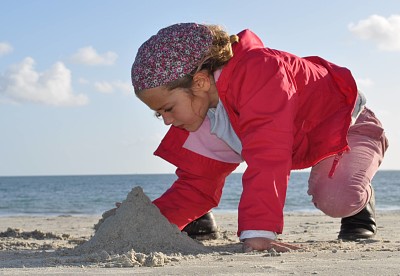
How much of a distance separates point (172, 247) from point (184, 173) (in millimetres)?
774

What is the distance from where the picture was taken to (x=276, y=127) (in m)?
A: 2.84

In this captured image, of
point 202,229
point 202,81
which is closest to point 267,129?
point 202,81

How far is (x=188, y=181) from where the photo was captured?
3.66 m

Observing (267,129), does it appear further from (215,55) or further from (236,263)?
(236,263)

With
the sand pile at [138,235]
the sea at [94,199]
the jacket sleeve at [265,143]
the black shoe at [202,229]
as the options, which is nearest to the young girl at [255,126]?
the jacket sleeve at [265,143]

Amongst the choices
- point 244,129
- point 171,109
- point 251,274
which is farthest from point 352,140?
point 251,274

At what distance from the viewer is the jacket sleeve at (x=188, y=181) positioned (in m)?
3.61

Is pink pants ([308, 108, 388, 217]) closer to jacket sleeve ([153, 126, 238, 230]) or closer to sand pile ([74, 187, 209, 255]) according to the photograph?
jacket sleeve ([153, 126, 238, 230])

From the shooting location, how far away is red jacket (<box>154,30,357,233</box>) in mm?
2836

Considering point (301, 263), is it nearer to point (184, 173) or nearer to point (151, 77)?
point (151, 77)

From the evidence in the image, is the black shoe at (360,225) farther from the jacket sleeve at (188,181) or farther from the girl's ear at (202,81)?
the girl's ear at (202,81)

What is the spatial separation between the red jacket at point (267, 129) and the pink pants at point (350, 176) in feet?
0.61

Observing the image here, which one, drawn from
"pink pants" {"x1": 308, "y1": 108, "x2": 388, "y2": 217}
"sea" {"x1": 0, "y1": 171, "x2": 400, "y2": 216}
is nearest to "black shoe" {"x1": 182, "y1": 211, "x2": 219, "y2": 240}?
"pink pants" {"x1": 308, "y1": 108, "x2": 388, "y2": 217}

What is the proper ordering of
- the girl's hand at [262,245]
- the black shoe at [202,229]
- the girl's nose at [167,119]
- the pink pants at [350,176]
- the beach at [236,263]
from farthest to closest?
the black shoe at [202,229]
the pink pants at [350,176]
the girl's nose at [167,119]
the girl's hand at [262,245]
the beach at [236,263]
